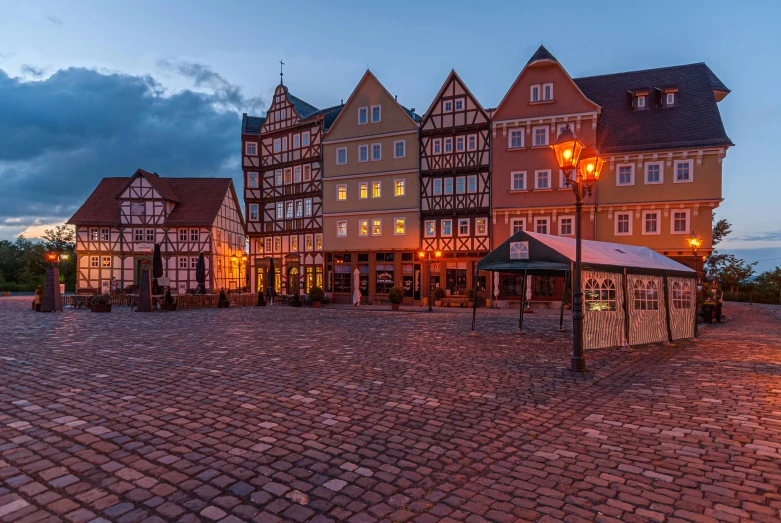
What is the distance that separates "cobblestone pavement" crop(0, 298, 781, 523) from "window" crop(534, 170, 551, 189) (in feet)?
70.0

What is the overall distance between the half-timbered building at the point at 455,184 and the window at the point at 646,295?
58.2 ft

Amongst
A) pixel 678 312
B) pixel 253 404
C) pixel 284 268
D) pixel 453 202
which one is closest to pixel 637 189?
pixel 453 202

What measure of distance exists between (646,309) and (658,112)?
876 inches

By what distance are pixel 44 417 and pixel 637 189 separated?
30001mm

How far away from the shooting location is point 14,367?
8203mm

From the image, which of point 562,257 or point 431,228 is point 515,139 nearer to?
point 431,228

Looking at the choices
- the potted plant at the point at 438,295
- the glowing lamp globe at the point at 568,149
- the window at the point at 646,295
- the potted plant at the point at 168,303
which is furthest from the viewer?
the potted plant at the point at 438,295

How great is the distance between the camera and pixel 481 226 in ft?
101

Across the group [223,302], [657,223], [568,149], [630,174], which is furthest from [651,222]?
[223,302]

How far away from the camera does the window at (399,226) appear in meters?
32.8

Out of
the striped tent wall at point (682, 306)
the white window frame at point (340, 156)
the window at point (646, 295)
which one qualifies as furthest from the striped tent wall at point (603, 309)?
the white window frame at point (340, 156)

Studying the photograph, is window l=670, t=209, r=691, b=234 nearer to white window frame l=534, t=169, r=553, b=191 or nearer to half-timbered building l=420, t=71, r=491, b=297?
white window frame l=534, t=169, r=553, b=191

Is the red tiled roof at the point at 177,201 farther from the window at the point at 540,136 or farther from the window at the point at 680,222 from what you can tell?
the window at the point at 680,222

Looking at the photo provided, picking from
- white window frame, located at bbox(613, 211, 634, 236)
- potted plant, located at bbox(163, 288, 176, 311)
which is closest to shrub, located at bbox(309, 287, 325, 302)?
potted plant, located at bbox(163, 288, 176, 311)
